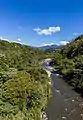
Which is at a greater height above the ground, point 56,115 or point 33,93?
point 33,93

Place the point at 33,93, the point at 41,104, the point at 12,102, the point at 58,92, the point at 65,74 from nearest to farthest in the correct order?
the point at 12,102 → the point at 33,93 → the point at 41,104 → the point at 58,92 → the point at 65,74

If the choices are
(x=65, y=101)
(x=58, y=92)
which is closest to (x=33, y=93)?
(x=65, y=101)

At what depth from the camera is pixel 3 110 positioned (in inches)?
918

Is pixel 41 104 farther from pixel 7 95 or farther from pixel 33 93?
pixel 7 95

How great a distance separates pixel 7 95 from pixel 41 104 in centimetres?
610

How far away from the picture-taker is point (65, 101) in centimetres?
3872

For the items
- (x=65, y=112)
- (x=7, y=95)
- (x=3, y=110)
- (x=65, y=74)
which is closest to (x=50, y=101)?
(x=65, y=112)

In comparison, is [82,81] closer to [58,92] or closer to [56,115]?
[58,92]

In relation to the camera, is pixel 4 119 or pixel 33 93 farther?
pixel 33 93

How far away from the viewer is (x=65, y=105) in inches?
1427

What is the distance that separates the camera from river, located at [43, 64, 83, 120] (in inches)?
1227

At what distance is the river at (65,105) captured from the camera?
102ft

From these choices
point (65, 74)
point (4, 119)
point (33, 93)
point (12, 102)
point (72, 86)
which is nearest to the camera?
point (4, 119)

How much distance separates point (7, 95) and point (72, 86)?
87.5 ft
